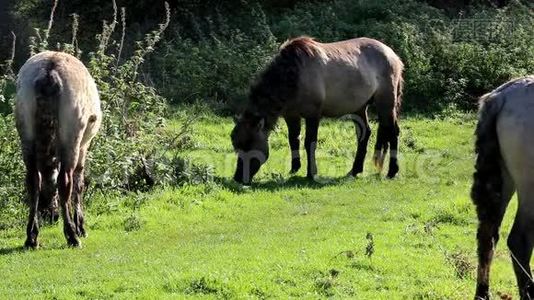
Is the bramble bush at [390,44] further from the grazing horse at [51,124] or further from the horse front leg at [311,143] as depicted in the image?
the grazing horse at [51,124]

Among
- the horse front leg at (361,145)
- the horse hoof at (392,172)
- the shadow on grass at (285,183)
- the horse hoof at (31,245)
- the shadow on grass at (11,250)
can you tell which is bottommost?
the shadow on grass at (11,250)

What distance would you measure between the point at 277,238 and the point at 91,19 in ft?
51.3

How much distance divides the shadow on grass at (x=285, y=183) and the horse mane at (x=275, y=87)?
35.3 inches

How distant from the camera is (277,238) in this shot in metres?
9.33

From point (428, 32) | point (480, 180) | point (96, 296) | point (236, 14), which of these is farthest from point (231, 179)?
point (236, 14)

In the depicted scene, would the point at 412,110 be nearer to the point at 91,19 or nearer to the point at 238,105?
the point at 238,105

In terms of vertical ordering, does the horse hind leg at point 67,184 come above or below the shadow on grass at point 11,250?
above

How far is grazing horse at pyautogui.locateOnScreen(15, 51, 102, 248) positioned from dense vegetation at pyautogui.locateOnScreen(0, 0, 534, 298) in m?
0.84

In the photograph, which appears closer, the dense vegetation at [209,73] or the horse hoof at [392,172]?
the dense vegetation at [209,73]

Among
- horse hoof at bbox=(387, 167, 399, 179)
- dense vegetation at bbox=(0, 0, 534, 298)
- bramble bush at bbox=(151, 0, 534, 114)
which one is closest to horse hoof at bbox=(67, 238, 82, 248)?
dense vegetation at bbox=(0, 0, 534, 298)

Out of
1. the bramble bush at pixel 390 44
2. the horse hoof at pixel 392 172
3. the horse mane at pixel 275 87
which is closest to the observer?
the horse mane at pixel 275 87

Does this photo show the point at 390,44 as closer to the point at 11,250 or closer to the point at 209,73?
the point at 209,73

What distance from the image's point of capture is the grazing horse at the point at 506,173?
612cm

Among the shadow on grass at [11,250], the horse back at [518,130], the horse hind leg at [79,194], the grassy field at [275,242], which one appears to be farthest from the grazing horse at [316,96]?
the horse back at [518,130]
